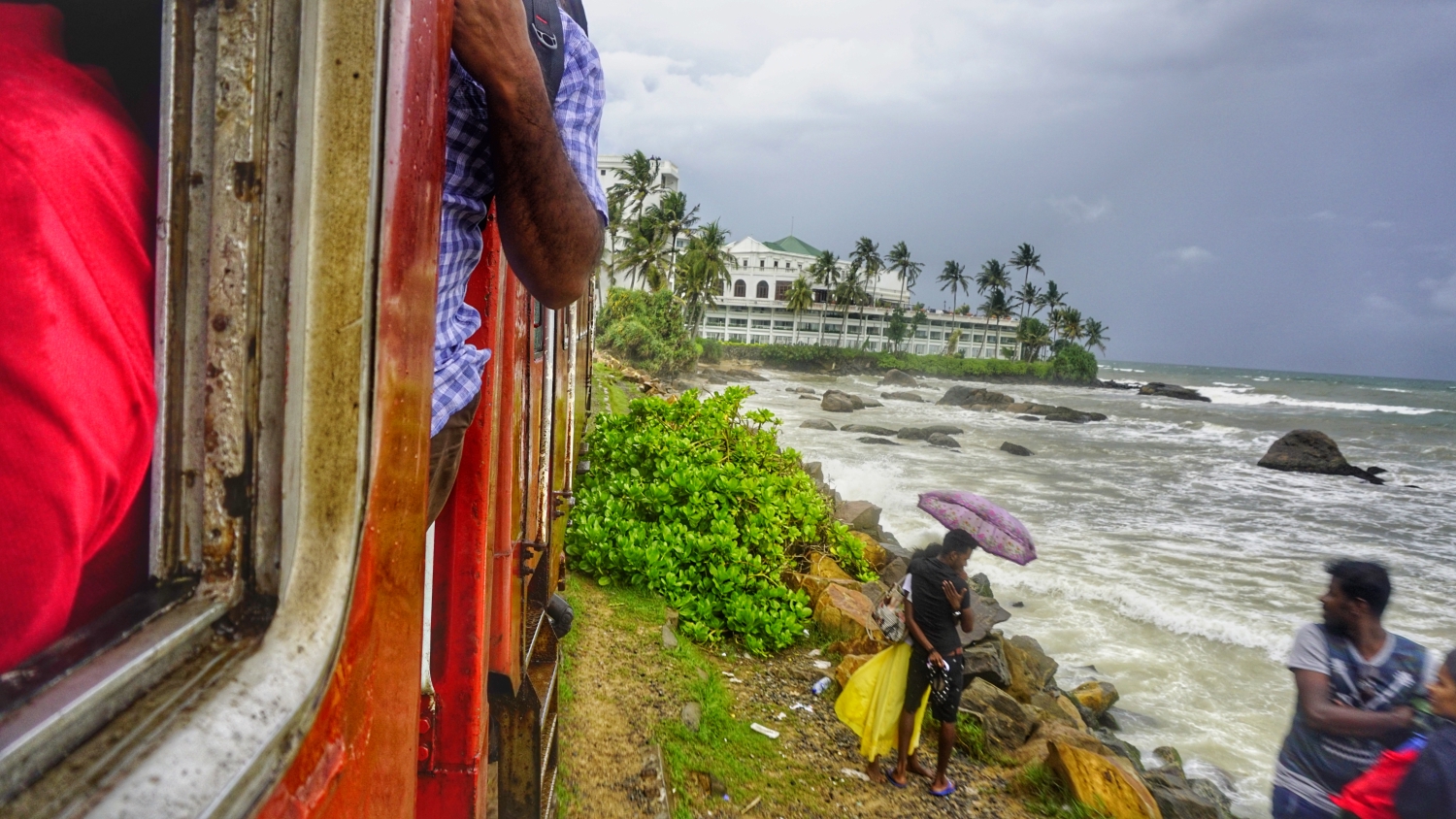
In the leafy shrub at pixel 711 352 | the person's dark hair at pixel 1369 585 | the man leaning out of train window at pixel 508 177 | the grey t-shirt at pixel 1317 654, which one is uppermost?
the man leaning out of train window at pixel 508 177

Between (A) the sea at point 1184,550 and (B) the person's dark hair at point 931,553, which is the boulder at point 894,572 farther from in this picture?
(B) the person's dark hair at point 931,553

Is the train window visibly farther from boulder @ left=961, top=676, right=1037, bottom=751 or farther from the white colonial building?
the white colonial building

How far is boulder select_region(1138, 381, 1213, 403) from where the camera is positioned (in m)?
58.6

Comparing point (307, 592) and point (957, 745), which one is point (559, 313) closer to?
point (307, 592)

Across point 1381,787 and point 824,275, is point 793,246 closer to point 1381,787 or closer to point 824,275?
point 824,275

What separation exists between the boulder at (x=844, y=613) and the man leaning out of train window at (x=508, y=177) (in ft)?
15.0

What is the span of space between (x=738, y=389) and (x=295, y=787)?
22.7 feet

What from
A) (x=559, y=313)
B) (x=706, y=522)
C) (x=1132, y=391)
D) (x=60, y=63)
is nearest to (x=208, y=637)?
(x=60, y=63)

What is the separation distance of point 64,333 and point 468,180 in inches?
26.9

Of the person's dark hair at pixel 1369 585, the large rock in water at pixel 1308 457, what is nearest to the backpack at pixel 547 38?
the person's dark hair at pixel 1369 585

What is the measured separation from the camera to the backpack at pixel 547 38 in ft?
4.02

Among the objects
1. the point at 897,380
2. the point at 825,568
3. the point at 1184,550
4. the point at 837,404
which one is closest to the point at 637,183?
the point at 837,404

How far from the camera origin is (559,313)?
11.8 ft

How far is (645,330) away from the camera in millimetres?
34094
